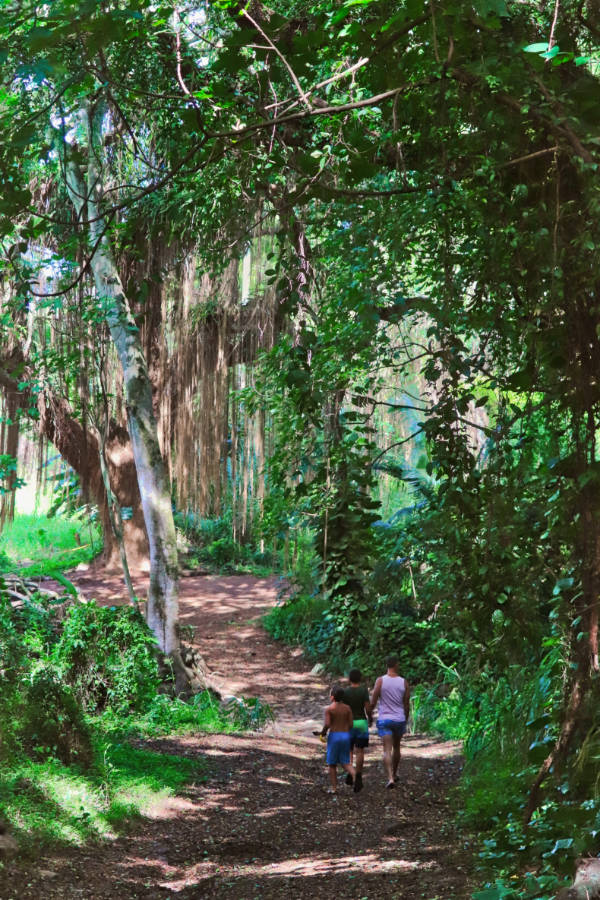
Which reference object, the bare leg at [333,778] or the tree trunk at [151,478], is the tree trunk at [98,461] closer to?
the tree trunk at [151,478]

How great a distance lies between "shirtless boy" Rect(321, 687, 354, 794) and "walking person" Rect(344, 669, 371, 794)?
0.28 feet

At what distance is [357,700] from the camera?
7785mm

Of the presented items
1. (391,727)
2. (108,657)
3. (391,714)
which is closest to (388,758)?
(391,727)

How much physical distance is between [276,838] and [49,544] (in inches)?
652

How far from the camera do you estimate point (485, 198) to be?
425 centimetres

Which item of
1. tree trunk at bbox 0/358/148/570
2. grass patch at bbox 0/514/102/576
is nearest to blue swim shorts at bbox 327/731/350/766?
tree trunk at bbox 0/358/148/570

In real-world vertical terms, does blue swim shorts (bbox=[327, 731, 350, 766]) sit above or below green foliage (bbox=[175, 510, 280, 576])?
below

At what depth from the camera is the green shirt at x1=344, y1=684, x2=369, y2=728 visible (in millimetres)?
7758

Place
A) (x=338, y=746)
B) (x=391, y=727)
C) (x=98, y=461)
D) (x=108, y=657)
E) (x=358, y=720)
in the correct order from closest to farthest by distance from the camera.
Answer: (x=338, y=746) → (x=391, y=727) → (x=358, y=720) → (x=108, y=657) → (x=98, y=461)

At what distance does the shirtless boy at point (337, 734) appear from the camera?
7582 mm

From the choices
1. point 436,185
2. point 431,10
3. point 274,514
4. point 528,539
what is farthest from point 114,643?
point 431,10

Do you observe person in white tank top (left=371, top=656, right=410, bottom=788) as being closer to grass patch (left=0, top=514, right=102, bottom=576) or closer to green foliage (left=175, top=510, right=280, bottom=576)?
grass patch (left=0, top=514, right=102, bottom=576)

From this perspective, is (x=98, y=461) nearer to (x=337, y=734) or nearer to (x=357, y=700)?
(x=357, y=700)

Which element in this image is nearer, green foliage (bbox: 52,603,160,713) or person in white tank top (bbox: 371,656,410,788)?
person in white tank top (bbox: 371,656,410,788)
